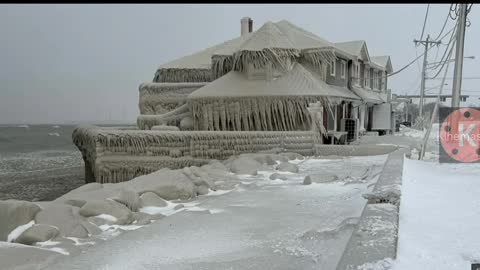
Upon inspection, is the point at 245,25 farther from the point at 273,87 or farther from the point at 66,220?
the point at 66,220

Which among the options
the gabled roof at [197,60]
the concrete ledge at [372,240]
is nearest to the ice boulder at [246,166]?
the concrete ledge at [372,240]

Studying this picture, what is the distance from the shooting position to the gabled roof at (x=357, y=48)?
79.8 feet

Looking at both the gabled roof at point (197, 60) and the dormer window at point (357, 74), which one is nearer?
the dormer window at point (357, 74)

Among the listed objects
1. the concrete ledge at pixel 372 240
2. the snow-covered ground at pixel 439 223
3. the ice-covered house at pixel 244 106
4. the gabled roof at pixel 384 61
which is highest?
the gabled roof at pixel 384 61

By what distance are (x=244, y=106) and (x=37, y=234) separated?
46.6ft

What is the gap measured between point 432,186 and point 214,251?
427cm

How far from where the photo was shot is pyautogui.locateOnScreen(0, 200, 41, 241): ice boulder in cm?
465

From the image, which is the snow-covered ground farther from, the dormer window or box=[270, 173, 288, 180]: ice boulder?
the dormer window

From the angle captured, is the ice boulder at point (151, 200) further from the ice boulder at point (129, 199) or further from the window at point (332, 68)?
the window at point (332, 68)

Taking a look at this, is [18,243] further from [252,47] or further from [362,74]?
[362,74]

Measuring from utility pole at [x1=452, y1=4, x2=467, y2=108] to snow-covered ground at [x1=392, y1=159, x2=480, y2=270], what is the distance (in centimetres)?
407

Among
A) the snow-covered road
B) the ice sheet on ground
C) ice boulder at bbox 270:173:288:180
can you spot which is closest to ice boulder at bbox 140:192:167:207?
the snow-covered road

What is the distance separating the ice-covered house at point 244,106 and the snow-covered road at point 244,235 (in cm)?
662

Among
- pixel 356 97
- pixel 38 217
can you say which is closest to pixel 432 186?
pixel 38 217
